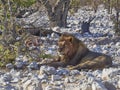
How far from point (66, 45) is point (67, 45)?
2 centimetres

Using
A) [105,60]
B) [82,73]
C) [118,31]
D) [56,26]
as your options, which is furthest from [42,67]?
[56,26]

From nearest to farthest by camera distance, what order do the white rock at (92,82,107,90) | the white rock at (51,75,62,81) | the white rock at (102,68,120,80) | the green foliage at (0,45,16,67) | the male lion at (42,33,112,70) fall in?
1. the white rock at (92,82,107,90)
2. the white rock at (102,68,120,80)
3. the white rock at (51,75,62,81)
4. the male lion at (42,33,112,70)
5. the green foliage at (0,45,16,67)

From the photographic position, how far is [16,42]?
404 inches

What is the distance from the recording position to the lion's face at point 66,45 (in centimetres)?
976

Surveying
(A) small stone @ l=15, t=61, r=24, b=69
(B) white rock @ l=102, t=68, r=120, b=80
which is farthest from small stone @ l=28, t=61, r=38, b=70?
(B) white rock @ l=102, t=68, r=120, b=80

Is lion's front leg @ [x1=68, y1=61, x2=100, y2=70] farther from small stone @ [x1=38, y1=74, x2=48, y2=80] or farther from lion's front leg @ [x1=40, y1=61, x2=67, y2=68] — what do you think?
small stone @ [x1=38, y1=74, x2=48, y2=80]

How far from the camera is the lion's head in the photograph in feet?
32.0

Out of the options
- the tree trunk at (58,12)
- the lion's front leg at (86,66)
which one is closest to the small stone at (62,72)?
the lion's front leg at (86,66)

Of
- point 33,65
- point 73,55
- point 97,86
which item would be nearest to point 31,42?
point 73,55

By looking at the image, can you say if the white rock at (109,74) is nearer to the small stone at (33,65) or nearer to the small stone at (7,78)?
the small stone at (7,78)

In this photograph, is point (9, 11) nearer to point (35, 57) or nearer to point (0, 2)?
point (0, 2)

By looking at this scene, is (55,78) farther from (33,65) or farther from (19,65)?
(19,65)

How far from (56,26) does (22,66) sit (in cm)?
799

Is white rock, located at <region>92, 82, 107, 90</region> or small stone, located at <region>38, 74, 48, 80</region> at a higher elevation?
white rock, located at <region>92, 82, 107, 90</region>
